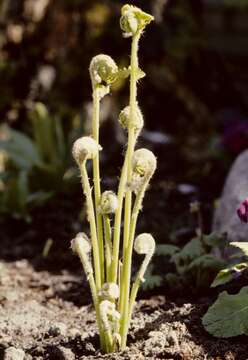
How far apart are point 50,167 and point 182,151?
1294mm

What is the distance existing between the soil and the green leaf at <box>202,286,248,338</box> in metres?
0.04

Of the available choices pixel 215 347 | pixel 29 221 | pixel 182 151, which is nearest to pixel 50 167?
pixel 29 221

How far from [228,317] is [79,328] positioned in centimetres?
58

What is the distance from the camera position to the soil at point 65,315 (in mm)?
2084

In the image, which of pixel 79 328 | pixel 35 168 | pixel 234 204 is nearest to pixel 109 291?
pixel 79 328

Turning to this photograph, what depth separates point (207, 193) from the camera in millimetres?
4086

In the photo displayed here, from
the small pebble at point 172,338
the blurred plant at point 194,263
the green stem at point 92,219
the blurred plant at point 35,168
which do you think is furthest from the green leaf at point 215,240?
the blurred plant at point 35,168

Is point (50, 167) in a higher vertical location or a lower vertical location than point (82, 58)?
lower

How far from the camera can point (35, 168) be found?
155 inches

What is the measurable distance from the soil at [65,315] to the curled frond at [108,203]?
44 cm

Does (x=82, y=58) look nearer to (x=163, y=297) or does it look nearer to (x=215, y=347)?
(x=163, y=297)

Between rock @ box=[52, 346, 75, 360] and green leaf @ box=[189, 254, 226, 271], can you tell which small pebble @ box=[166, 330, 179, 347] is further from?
green leaf @ box=[189, 254, 226, 271]

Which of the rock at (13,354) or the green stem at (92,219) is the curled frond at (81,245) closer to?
the green stem at (92,219)

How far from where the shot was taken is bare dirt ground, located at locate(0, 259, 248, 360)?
81.4 inches
